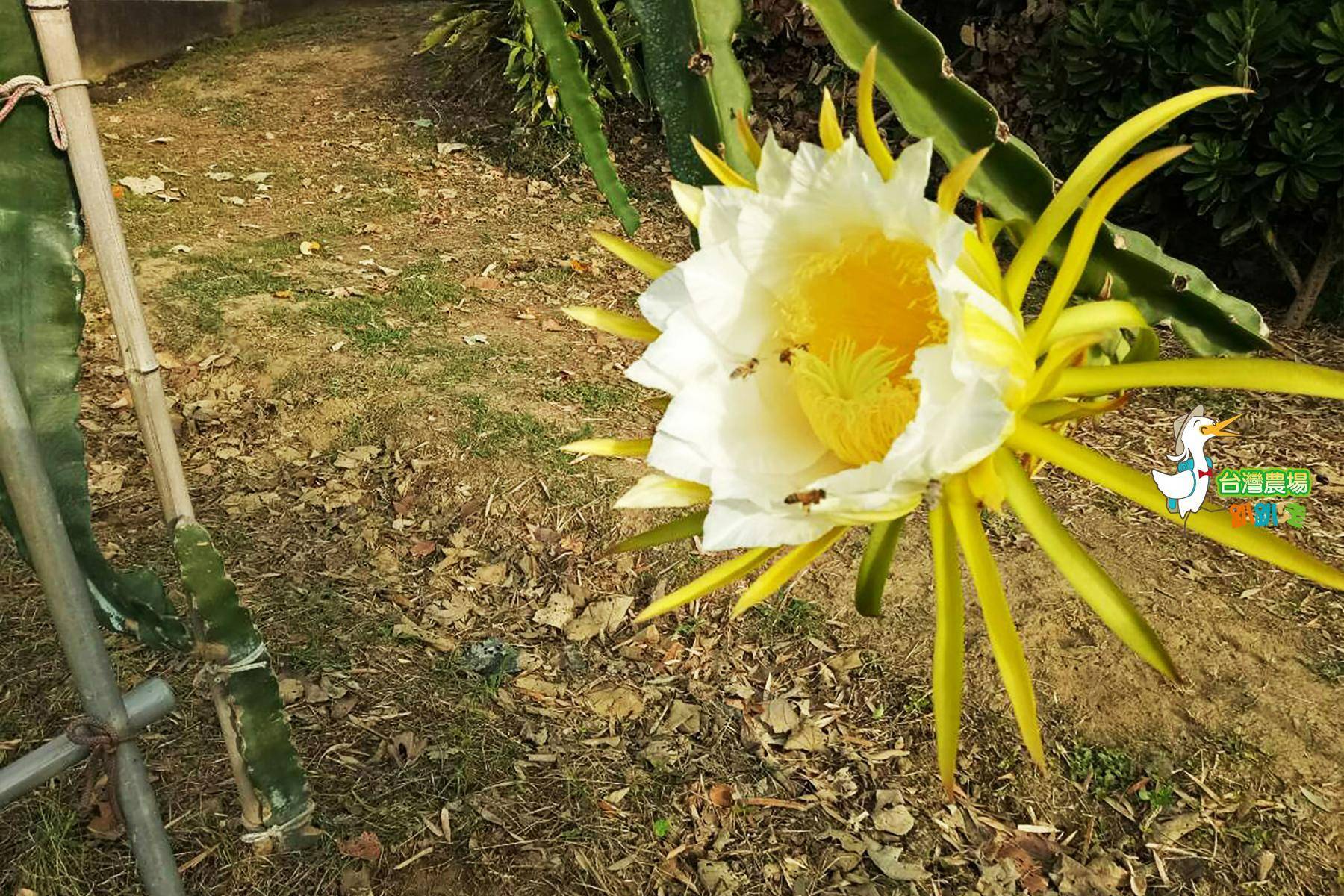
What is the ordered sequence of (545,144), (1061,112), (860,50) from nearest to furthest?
(860,50)
(1061,112)
(545,144)

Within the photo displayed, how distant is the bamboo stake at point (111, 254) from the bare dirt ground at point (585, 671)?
0.41 meters

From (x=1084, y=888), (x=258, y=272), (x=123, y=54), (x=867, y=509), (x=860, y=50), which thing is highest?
(x=860, y=50)

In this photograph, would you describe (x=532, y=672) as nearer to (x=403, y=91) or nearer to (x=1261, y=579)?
(x=1261, y=579)

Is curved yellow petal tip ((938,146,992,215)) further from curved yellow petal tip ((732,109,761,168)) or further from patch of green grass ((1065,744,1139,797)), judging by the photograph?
patch of green grass ((1065,744,1139,797))

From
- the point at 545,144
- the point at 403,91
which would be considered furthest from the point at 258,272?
the point at 403,91

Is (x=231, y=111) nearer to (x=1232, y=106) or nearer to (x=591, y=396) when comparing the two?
(x=591, y=396)

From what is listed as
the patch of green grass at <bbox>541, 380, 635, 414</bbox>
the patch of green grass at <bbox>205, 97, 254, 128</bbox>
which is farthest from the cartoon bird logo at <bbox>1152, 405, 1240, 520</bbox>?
the patch of green grass at <bbox>205, 97, 254, 128</bbox>

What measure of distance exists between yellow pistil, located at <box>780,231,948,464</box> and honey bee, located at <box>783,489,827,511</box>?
0.04 m

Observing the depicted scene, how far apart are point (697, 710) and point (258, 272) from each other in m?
1.77

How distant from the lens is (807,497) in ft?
1.23

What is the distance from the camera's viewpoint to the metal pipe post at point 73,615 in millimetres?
808

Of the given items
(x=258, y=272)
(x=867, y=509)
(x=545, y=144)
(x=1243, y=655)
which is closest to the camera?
(x=867, y=509)

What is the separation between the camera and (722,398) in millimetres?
415

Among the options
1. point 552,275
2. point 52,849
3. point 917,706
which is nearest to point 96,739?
point 52,849
